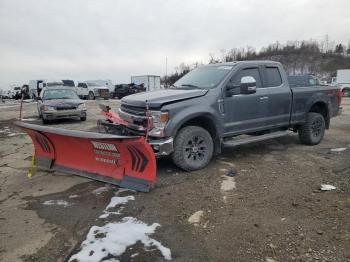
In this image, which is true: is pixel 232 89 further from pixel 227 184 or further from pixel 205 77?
pixel 227 184

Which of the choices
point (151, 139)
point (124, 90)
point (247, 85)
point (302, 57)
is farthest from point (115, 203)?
point (302, 57)

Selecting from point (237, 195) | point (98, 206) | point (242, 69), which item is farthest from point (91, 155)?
point (242, 69)

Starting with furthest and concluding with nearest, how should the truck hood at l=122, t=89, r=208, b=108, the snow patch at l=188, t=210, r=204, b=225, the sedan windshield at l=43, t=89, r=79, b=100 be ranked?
the sedan windshield at l=43, t=89, r=79, b=100 < the truck hood at l=122, t=89, r=208, b=108 < the snow patch at l=188, t=210, r=204, b=225

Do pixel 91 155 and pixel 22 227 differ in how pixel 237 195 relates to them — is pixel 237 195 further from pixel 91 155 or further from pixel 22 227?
pixel 22 227

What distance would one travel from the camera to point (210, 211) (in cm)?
456

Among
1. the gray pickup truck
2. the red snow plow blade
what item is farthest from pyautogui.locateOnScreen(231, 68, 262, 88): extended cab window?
the red snow plow blade

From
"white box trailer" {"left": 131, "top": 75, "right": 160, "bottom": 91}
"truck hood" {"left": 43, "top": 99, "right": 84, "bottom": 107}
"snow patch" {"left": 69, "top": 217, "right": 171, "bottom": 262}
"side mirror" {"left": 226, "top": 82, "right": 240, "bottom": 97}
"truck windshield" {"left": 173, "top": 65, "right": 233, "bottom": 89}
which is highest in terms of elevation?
"white box trailer" {"left": 131, "top": 75, "right": 160, "bottom": 91}

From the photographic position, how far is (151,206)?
15.5 ft

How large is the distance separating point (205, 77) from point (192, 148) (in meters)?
1.71

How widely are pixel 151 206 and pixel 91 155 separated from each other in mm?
1732

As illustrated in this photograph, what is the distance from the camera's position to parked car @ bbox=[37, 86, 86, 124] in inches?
552

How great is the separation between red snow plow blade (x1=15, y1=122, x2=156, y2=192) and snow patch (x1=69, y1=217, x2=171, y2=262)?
1.03 m

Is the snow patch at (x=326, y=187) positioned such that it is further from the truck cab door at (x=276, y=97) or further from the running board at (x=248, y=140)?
the truck cab door at (x=276, y=97)

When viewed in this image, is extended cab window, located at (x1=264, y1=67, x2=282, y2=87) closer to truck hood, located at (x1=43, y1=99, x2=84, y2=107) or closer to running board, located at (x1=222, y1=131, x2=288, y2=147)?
running board, located at (x1=222, y1=131, x2=288, y2=147)
